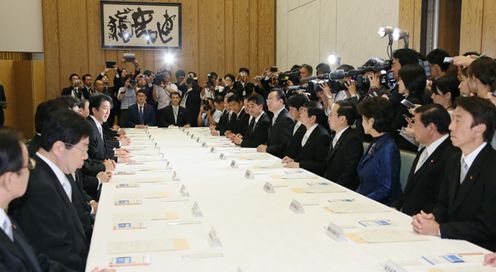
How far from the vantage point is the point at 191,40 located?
438 inches

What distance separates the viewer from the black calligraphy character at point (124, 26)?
10531mm

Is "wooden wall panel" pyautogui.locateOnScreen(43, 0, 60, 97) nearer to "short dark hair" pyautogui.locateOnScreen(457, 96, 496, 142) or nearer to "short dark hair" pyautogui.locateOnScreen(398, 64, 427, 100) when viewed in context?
"short dark hair" pyautogui.locateOnScreen(398, 64, 427, 100)

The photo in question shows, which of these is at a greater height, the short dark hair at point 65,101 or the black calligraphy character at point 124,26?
the black calligraphy character at point 124,26

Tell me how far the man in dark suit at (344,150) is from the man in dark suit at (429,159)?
2.85ft

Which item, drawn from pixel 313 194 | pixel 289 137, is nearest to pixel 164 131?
pixel 289 137

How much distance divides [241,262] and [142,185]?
5.05 feet

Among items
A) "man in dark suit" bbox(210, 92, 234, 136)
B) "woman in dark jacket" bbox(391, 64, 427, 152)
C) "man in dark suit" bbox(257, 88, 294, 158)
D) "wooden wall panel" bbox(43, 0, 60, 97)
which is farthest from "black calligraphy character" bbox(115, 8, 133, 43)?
"woman in dark jacket" bbox(391, 64, 427, 152)

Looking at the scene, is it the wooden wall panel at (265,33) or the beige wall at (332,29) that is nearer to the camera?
the beige wall at (332,29)

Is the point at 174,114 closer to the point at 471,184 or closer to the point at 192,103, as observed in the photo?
the point at 192,103

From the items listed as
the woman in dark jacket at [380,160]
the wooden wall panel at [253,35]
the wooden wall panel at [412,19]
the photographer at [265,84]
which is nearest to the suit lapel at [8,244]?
the woman in dark jacket at [380,160]

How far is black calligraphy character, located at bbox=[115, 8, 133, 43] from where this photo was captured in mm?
10531

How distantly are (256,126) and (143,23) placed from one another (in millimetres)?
5506

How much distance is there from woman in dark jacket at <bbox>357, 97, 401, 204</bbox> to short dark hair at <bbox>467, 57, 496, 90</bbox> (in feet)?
2.14

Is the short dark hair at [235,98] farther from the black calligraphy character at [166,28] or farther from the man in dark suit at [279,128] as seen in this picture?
the black calligraphy character at [166,28]
